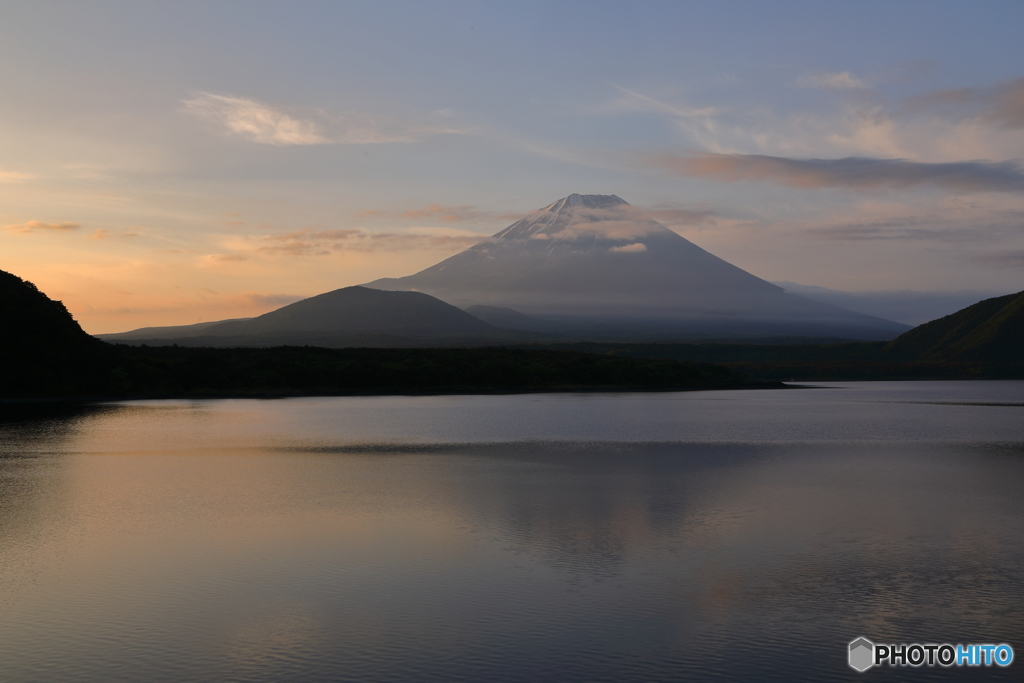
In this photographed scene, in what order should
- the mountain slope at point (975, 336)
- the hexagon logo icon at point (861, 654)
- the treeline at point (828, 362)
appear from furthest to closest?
the mountain slope at point (975, 336) → the treeline at point (828, 362) → the hexagon logo icon at point (861, 654)

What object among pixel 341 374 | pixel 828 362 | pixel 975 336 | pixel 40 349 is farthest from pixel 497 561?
pixel 975 336

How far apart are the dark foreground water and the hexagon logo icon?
25 cm

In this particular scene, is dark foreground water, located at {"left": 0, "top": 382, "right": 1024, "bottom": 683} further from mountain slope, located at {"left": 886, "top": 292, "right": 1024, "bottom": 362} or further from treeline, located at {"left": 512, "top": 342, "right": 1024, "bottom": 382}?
mountain slope, located at {"left": 886, "top": 292, "right": 1024, "bottom": 362}

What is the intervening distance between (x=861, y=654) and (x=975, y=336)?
172964 millimetres

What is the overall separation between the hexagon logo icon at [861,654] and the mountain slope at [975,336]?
529 feet

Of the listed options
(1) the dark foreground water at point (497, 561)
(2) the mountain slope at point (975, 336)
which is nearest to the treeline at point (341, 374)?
(1) the dark foreground water at point (497, 561)

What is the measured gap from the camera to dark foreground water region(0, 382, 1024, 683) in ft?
38.6

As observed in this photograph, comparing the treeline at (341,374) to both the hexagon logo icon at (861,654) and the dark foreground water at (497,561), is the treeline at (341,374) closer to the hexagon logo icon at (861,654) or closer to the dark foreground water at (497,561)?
the dark foreground water at (497,561)

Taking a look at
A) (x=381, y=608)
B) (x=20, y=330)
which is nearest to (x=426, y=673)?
(x=381, y=608)

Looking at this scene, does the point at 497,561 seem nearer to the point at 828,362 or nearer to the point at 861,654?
the point at 861,654

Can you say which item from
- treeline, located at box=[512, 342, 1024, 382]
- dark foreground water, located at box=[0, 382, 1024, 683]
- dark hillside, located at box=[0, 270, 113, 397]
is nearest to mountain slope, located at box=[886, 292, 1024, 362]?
treeline, located at box=[512, 342, 1024, 382]

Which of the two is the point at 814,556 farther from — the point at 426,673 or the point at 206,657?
the point at 206,657

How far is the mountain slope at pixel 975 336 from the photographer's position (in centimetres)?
15712

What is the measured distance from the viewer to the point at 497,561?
16.9m
